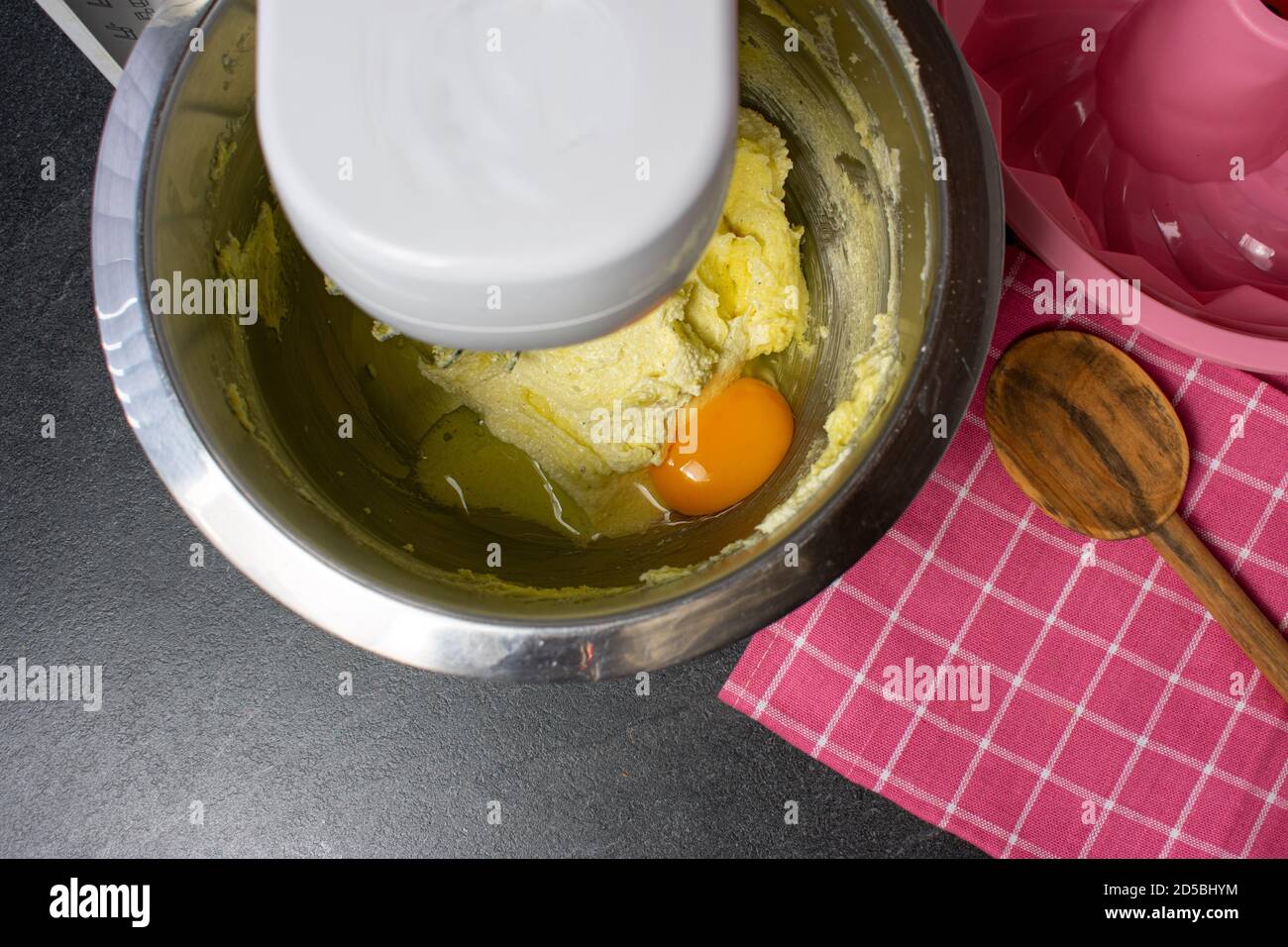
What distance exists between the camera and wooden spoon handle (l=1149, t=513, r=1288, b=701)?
0.73 metres

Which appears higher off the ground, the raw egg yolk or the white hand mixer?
the white hand mixer

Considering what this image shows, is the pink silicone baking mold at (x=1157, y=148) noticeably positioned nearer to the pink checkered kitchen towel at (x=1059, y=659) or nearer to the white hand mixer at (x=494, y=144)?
the pink checkered kitchen towel at (x=1059, y=659)

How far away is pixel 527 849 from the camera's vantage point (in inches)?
34.8

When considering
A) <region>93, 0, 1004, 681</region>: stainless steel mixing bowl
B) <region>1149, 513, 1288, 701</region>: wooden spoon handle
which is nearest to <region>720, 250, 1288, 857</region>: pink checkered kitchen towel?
<region>1149, 513, 1288, 701</region>: wooden spoon handle

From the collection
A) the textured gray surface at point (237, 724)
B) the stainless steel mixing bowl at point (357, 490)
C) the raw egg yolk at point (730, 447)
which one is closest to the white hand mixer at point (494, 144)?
the stainless steel mixing bowl at point (357, 490)

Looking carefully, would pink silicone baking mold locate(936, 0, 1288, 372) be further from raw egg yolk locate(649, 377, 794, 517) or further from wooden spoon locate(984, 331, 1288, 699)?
raw egg yolk locate(649, 377, 794, 517)

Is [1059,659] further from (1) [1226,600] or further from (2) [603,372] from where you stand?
(2) [603,372]

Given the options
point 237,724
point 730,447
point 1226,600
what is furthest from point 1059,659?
point 237,724

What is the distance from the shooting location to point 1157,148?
772 millimetres

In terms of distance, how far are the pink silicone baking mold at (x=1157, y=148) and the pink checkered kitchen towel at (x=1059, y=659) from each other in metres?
0.07

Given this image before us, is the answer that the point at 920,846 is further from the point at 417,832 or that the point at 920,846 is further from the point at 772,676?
the point at 417,832

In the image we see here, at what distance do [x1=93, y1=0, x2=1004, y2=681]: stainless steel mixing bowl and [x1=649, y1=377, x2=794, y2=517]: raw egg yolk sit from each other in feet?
0.25

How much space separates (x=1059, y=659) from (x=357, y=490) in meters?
0.55

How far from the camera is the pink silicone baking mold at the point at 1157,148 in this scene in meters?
0.67
